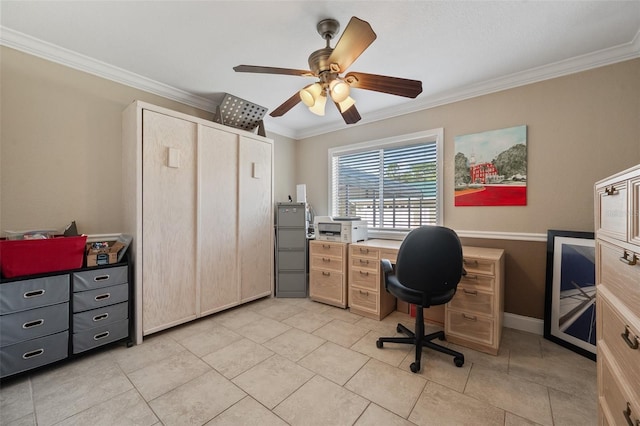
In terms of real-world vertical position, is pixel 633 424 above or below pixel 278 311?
above

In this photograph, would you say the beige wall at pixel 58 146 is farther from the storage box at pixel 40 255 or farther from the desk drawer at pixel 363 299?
the desk drawer at pixel 363 299

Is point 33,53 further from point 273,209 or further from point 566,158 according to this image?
point 566,158

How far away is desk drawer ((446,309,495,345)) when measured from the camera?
2.08 metres

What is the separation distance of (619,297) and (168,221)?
10.0 ft

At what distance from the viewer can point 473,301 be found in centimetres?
216

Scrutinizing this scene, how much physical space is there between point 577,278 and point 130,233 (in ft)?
13.2

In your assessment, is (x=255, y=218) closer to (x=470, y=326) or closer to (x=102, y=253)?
(x=102, y=253)

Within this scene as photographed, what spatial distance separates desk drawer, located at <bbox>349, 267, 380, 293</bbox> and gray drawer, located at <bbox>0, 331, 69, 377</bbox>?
2.53 meters

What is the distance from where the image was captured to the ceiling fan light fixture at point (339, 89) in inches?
67.5

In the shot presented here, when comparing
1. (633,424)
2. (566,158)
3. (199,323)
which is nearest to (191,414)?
(199,323)

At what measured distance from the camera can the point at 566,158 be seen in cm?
226

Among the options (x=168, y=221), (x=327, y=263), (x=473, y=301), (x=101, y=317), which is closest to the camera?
(x=101, y=317)

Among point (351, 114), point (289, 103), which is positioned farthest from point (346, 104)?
point (289, 103)

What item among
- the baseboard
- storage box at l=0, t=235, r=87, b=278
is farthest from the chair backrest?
storage box at l=0, t=235, r=87, b=278
